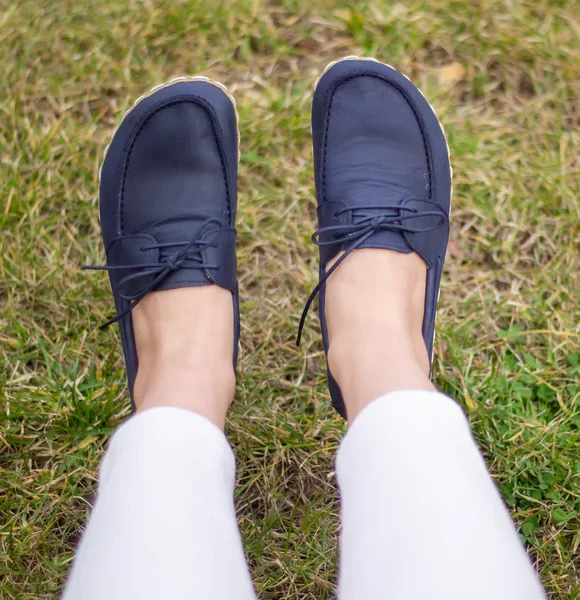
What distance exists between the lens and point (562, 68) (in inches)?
77.7

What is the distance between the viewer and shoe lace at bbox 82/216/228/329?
150 cm

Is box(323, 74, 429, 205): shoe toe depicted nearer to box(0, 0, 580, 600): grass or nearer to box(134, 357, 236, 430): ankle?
box(0, 0, 580, 600): grass

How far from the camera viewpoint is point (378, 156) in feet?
5.51

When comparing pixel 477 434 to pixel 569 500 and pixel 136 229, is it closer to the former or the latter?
pixel 569 500

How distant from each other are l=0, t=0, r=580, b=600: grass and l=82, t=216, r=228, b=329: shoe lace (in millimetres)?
215

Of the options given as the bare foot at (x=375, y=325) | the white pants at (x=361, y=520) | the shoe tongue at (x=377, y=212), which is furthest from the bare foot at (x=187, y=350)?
the shoe tongue at (x=377, y=212)

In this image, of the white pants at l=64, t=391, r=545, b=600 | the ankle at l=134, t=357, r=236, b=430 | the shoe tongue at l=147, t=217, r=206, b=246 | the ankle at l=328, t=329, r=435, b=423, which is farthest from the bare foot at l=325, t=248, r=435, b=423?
the shoe tongue at l=147, t=217, r=206, b=246

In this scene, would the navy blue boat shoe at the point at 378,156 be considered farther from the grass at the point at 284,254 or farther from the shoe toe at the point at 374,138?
the grass at the point at 284,254

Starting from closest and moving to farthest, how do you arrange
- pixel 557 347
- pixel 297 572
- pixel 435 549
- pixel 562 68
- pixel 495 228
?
pixel 435 549
pixel 297 572
pixel 557 347
pixel 495 228
pixel 562 68

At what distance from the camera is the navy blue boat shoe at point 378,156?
1.60 m

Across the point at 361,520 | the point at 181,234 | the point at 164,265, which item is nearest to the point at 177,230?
the point at 181,234

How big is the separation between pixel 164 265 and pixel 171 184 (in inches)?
10.4

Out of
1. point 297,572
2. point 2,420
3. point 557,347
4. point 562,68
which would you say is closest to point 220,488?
point 297,572

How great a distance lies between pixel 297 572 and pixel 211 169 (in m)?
1.07
